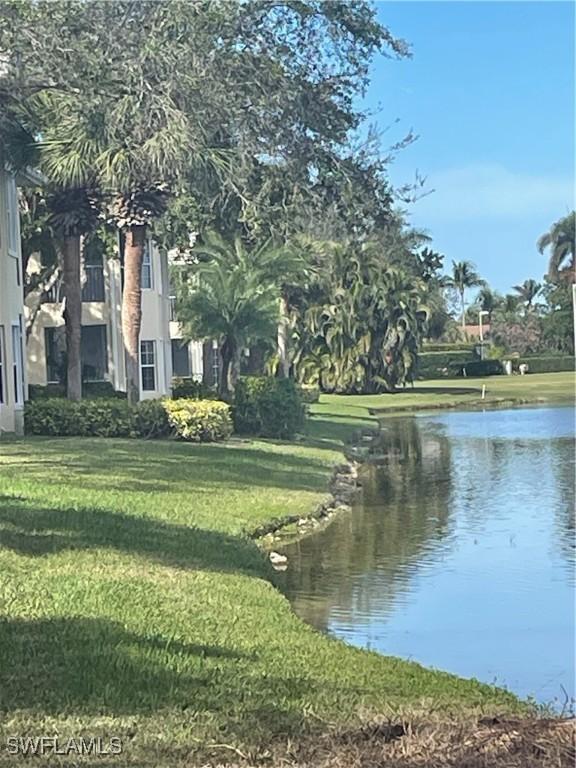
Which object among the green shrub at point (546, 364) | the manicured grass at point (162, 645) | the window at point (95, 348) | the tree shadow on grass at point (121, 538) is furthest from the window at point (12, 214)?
the green shrub at point (546, 364)

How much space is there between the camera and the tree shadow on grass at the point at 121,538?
1230 centimetres

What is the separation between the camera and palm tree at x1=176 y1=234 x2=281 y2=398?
3139cm

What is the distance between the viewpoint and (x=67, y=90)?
1975 cm

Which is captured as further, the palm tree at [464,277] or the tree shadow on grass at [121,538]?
the palm tree at [464,277]

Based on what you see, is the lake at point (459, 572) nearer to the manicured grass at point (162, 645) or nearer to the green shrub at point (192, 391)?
the manicured grass at point (162, 645)

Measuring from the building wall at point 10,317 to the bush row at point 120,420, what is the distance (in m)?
0.54

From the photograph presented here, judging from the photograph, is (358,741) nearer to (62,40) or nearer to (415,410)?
(62,40)

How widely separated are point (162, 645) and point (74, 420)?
1878cm

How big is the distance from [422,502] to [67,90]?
28.7ft

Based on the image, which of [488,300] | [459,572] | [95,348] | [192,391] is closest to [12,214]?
[192,391]

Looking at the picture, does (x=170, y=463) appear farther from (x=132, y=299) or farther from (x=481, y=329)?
(x=481, y=329)

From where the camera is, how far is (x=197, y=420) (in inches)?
1063

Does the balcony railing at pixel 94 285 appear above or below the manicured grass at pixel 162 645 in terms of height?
above

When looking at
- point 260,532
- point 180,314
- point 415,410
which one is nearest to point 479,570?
point 260,532
